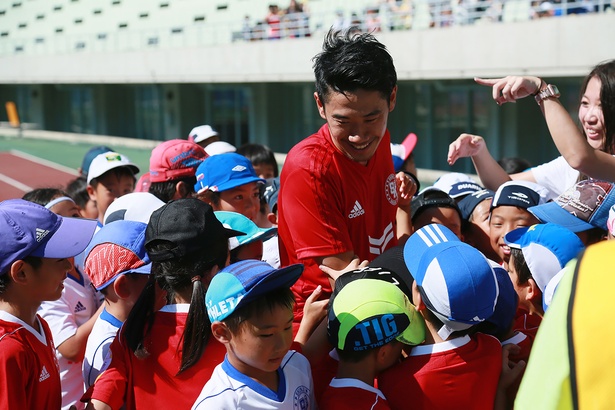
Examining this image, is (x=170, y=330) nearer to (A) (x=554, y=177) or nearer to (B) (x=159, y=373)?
(B) (x=159, y=373)

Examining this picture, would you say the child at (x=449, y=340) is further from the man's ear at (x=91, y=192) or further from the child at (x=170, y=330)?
the man's ear at (x=91, y=192)

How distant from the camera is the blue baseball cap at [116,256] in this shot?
3.05 meters

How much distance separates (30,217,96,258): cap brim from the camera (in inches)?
107

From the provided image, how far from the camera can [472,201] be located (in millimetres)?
4418

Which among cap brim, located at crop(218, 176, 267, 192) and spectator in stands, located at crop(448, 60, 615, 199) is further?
cap brim, located at crop(218, 176, 267, 192)

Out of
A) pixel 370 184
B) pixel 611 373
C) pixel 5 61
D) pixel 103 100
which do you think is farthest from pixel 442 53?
pixel 5 61

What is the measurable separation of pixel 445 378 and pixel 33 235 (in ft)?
5.18

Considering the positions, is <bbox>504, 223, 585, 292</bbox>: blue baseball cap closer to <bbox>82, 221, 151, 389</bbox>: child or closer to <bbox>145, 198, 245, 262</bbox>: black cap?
<bbox>145, 198, 245, 262</bbox>: black cap

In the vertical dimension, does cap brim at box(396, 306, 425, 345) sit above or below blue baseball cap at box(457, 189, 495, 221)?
above

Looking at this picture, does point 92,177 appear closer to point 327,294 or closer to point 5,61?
point 327,294

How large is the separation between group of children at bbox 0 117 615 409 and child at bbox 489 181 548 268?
397 millimetres

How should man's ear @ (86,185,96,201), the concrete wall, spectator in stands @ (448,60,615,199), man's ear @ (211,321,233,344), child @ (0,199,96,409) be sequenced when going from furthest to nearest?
the concrete wall
man's ear @ (86,185,96,201)
spectator in stands @ (448,60,615,199)
child @ (0,199,96,409)
man's ear @ (211,321,233,344)

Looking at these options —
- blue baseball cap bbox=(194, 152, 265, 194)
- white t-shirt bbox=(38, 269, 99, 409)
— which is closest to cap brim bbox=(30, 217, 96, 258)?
white t-shirt bbox=(38, 269, 99, 409)

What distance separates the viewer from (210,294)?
2357 mm
